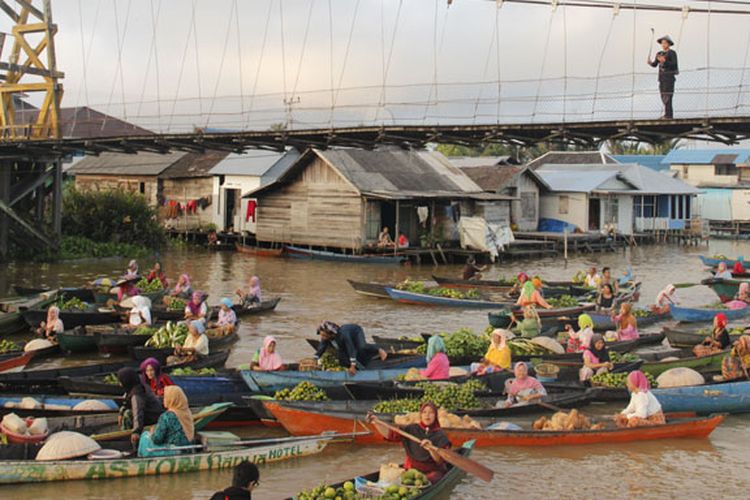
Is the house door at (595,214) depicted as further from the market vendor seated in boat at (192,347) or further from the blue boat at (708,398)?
the market vendor seated in boat at (192,347)

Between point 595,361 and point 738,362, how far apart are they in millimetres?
1936

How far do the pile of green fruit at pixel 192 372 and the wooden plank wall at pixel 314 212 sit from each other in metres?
21.2

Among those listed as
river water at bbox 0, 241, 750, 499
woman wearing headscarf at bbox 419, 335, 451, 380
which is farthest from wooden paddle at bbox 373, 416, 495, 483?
woman wearing headscarf at bbox 419, 335, 451, 380

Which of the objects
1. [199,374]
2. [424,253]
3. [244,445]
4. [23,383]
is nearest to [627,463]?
[244,445]

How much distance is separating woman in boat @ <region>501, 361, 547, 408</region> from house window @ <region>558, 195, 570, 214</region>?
108ft

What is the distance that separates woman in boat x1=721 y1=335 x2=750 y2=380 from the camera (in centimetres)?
1295

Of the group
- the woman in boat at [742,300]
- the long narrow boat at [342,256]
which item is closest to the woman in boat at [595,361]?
the woman in boat at [742,300]

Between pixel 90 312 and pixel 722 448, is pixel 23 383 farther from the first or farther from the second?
pixel 722 448

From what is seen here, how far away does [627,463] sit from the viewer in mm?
10969

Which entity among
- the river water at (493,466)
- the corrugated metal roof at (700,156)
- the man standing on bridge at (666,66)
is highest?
the corrugated metal roof at (700,156)

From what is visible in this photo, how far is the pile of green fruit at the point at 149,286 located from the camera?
21.0m

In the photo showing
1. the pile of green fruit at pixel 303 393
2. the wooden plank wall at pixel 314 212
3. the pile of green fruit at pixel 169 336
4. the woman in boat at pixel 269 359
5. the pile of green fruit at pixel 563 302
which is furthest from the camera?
the wooden plank wall at pixel 314 212

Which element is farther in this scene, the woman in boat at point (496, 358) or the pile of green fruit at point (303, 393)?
the woman in boat at point (496, 358)

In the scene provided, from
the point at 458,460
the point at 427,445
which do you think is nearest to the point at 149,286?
the point at 427,445
